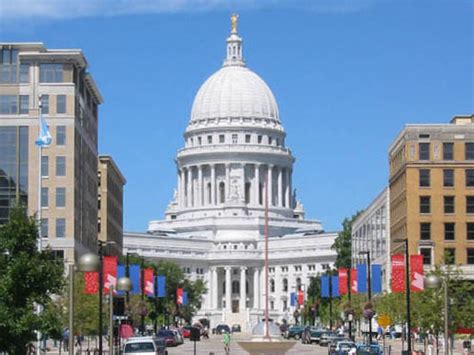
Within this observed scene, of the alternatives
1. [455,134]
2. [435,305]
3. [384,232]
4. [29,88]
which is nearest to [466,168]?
[455,134]

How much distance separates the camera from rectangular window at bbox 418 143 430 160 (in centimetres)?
13888

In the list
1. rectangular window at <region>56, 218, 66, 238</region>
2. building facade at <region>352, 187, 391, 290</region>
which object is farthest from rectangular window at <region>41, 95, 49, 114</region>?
building facade at <region>352, 187, 391, 290</region>

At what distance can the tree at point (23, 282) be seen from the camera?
58.2 m

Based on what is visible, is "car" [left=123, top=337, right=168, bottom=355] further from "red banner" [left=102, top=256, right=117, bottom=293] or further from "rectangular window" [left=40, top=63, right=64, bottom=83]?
"rectangular window" [left=40, top=63, right=64, bottom=83]

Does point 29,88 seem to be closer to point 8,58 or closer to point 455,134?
point 8,58

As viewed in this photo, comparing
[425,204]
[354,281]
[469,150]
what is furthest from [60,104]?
[469,150]

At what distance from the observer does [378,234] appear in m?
167

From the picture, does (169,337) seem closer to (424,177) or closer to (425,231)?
(425,231)

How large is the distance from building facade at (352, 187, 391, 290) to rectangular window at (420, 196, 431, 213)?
15358mm

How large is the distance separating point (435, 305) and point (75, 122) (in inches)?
2116

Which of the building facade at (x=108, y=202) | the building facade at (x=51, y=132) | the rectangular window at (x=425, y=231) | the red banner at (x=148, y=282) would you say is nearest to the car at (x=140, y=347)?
the red banner at (x=148, y=282)

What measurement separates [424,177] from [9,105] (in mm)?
36216

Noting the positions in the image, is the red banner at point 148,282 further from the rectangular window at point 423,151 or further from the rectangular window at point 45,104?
the rectangular window at point 423,151

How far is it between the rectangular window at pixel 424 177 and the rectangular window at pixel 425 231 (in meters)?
3.49
